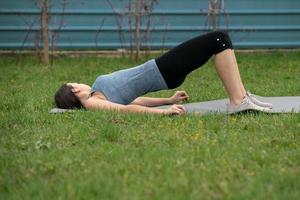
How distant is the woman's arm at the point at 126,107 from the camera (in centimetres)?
441

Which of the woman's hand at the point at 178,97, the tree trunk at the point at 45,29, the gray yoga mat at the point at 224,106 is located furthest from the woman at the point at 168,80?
the tree trunk at the point at 45,29

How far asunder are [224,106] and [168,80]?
0.58 m

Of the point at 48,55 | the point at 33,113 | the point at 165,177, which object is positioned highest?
the point at 165,177

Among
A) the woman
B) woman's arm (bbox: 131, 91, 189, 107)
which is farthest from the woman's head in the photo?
woman's arm (bbox: 131, 91, 189, 107)

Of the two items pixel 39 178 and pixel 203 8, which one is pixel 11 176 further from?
pixel 203 8

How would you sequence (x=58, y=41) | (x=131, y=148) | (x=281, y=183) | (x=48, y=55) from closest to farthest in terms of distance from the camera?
(x=281, y=183), (x=131, y=148), (x=48, y=55), (x=58, y=41)

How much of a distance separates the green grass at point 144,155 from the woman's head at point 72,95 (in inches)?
6.2

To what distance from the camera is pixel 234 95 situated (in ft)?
15.0

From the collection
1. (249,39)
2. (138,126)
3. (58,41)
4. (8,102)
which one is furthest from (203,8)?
(138,126)

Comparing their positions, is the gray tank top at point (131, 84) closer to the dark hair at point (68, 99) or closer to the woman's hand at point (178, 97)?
the dark hair at point (68, 99)

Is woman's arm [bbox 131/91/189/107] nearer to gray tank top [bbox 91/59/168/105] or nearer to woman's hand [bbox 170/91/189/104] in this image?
woman's hand [bbox 170/91/189/104]

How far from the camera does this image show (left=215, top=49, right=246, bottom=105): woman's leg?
14.9ft

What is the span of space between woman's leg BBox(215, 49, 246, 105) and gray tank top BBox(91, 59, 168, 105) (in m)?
0.48

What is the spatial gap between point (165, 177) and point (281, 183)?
55 cm
